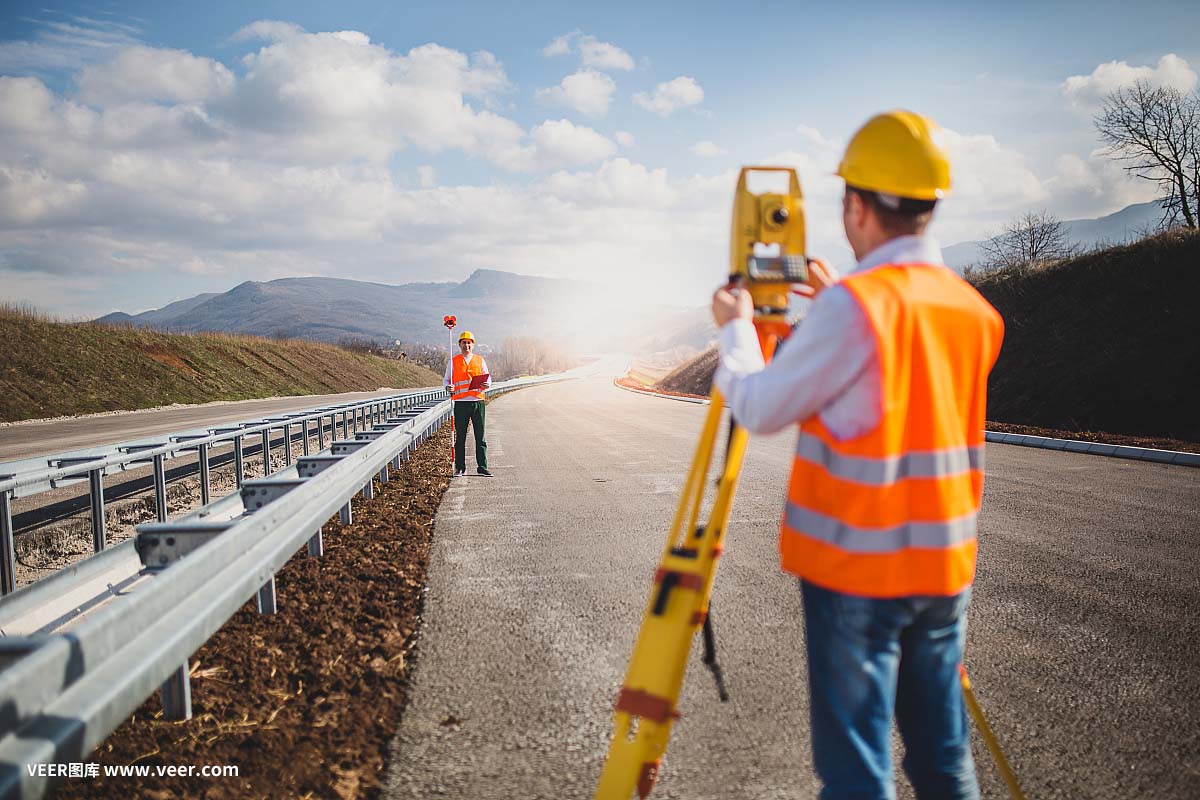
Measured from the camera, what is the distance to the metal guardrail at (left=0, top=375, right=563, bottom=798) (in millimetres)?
1686

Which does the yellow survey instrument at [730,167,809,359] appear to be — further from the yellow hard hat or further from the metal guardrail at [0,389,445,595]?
the metal guardrail at [0,389,445,595]

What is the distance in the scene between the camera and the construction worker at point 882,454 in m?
1.62

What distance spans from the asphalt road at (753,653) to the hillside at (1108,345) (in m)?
9.82

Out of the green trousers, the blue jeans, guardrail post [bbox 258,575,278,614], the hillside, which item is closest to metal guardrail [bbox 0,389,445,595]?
guardrail post [bbox 258,575,278,614]

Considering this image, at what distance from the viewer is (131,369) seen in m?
34.2

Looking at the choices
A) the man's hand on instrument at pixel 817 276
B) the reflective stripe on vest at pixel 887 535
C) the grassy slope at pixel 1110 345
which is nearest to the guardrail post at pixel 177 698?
the reflective stripe on vest at pixel 887 535

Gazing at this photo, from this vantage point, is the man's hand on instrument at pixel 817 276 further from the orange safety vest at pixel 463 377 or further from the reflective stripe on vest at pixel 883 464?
the orange safety vest at pixel 463 377

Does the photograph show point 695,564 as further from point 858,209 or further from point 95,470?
point 95,470

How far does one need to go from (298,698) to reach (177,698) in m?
0.49

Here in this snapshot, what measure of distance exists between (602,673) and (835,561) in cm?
215

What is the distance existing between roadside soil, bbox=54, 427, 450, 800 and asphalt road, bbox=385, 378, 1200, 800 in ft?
0.55

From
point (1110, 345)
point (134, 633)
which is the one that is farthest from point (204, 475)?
point (1110, 345)

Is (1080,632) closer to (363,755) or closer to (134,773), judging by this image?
(363,755)

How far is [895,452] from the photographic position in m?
1.64
